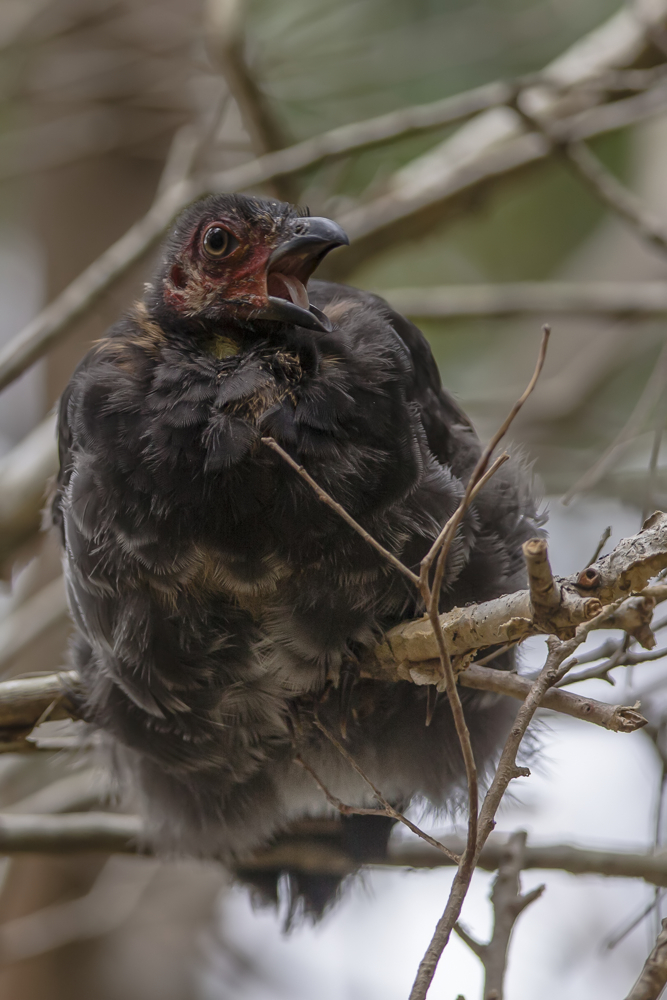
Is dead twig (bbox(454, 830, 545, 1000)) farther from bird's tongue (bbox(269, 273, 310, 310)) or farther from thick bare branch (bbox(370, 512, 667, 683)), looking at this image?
bird's tongue (bbox(269, 273, 310, 310))

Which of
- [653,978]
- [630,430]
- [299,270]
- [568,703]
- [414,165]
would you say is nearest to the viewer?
[653,978]

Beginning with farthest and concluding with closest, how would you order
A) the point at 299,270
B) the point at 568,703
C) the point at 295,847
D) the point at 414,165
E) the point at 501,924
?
the point at 414,165 < the point at 295,847 < the point at 299,270 < the point at 501,924 < the point at 568,703

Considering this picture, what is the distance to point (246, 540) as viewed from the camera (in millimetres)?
2158

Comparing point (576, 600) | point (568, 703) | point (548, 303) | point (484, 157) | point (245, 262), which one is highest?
point (484, 157)

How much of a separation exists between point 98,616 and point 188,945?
3674 millimetres

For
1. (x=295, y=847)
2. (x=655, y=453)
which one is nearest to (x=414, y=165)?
(x=655, y=453)

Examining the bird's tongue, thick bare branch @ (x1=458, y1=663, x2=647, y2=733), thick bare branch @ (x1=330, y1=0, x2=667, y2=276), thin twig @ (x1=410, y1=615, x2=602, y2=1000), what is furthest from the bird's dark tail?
thick bare branch @ (x1=330, y1=0, x2=667, y2=276)

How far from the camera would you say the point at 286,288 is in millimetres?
2531

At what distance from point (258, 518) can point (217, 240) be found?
0.81 m

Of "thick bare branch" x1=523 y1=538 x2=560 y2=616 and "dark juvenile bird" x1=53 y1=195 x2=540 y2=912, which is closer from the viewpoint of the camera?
"thick bare branch" x1=523 y1=538 x2=560 y2=616

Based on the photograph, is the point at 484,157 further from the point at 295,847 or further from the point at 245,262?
the point at 295,847

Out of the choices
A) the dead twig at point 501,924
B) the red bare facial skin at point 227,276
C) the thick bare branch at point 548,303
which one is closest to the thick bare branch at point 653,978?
the dead twig at point 501,924

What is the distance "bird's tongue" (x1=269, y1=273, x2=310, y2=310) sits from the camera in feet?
8.24

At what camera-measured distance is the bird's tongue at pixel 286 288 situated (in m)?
2.51
